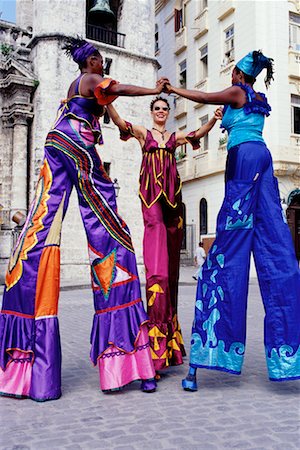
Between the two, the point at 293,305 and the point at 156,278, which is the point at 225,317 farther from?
the point at 156,278

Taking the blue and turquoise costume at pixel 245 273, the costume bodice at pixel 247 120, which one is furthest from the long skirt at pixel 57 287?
the costume bodice at pixel 247 120

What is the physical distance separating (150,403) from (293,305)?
118 centimetres

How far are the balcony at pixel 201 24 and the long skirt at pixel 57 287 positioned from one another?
75.0 ft

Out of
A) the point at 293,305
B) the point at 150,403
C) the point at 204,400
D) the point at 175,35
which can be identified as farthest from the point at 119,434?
the point at 175,35

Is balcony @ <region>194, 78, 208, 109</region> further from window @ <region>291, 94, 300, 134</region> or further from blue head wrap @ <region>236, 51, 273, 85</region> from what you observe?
blue head wrap @ <region>236, 51, 273, 85</region>

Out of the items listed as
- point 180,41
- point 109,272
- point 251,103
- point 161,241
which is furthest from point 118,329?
point 180,41

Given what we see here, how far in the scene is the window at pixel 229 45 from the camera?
74.3ft

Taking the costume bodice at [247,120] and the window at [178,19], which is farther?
the window at [178,19]

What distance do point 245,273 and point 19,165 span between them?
56.3 ft

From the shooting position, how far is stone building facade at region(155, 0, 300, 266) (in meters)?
20.9

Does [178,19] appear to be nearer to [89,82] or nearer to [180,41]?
[180,41]

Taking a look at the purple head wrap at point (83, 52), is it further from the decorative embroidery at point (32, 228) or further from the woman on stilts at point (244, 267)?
the decorative embroidery at point (32, 228)

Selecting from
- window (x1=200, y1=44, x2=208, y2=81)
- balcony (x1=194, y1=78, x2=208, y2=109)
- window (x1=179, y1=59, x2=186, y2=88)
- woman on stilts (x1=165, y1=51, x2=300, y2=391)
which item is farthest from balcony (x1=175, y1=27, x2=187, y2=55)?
woman on stilts (x1=165, y1=51, x2=300, y2=391)

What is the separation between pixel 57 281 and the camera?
3.63 meters
